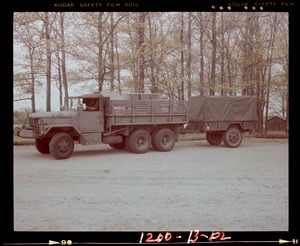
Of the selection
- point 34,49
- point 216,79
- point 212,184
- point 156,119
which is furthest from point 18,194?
point 156,119

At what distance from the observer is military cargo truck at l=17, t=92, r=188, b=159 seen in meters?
5.72

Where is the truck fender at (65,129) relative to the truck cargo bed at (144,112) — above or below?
below

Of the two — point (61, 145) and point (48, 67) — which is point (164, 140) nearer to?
point (61, 145)

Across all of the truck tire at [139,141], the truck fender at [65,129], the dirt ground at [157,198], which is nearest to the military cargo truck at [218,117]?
the truck tire at [139,141]

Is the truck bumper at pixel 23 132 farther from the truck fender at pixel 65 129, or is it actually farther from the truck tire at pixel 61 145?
the truck fender at pixel 65 129

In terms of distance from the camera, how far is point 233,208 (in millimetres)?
2830

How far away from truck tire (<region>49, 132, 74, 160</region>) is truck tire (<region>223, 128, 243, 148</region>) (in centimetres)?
320

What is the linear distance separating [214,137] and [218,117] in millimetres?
644

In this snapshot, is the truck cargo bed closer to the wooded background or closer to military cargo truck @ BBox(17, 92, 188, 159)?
military cargo truck @ BBox(17, 92, 188, 159)

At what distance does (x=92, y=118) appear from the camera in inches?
256

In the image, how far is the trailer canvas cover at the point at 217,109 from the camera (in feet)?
24.2

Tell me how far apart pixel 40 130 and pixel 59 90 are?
2160 mm
